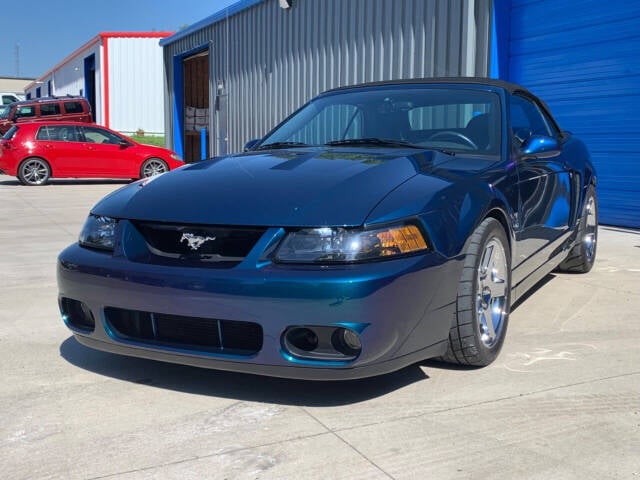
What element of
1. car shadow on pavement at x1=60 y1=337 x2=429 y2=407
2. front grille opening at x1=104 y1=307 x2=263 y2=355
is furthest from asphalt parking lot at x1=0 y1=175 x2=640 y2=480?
front grille opening at x1=104 y1=307 x2=263 y2=355

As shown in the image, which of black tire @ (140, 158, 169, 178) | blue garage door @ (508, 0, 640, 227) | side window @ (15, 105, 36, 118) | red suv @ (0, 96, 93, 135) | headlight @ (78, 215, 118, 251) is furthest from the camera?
side window @ (15, 105, 36, 118)

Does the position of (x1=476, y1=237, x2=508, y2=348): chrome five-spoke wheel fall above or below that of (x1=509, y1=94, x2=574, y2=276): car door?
below

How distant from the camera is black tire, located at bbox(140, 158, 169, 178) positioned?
1664 cm

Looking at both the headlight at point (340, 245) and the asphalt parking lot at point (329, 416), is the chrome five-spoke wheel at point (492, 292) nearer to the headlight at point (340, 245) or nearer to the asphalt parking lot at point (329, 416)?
the asphalt parking lot at point (329, 416)

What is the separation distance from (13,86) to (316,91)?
96880 mm

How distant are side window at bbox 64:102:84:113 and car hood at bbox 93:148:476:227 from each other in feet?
69.4

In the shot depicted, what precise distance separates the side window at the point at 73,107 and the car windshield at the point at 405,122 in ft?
67.3

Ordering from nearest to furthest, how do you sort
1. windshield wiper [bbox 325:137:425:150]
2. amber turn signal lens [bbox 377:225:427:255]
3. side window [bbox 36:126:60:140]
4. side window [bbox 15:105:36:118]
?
amber turn signal lens [bbox 377:225:427:255]
windshield wiper [bbox 325:137:425:150]
side window [bbox 36:126:60:140]
side window [bbox 15:105:36:118]

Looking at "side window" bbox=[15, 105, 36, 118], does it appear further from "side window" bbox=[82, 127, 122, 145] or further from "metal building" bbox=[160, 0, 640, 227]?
"metal building" bbox=[160, 0, 640, 227]

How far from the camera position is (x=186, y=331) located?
2799 mm

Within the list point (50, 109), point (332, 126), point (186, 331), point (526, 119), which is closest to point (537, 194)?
point (526, 119)

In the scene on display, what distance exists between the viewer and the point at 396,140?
385 cm

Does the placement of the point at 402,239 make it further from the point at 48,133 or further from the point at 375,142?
the point at 48,133

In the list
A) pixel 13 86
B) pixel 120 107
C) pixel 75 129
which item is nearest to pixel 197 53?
pixel 75 129
